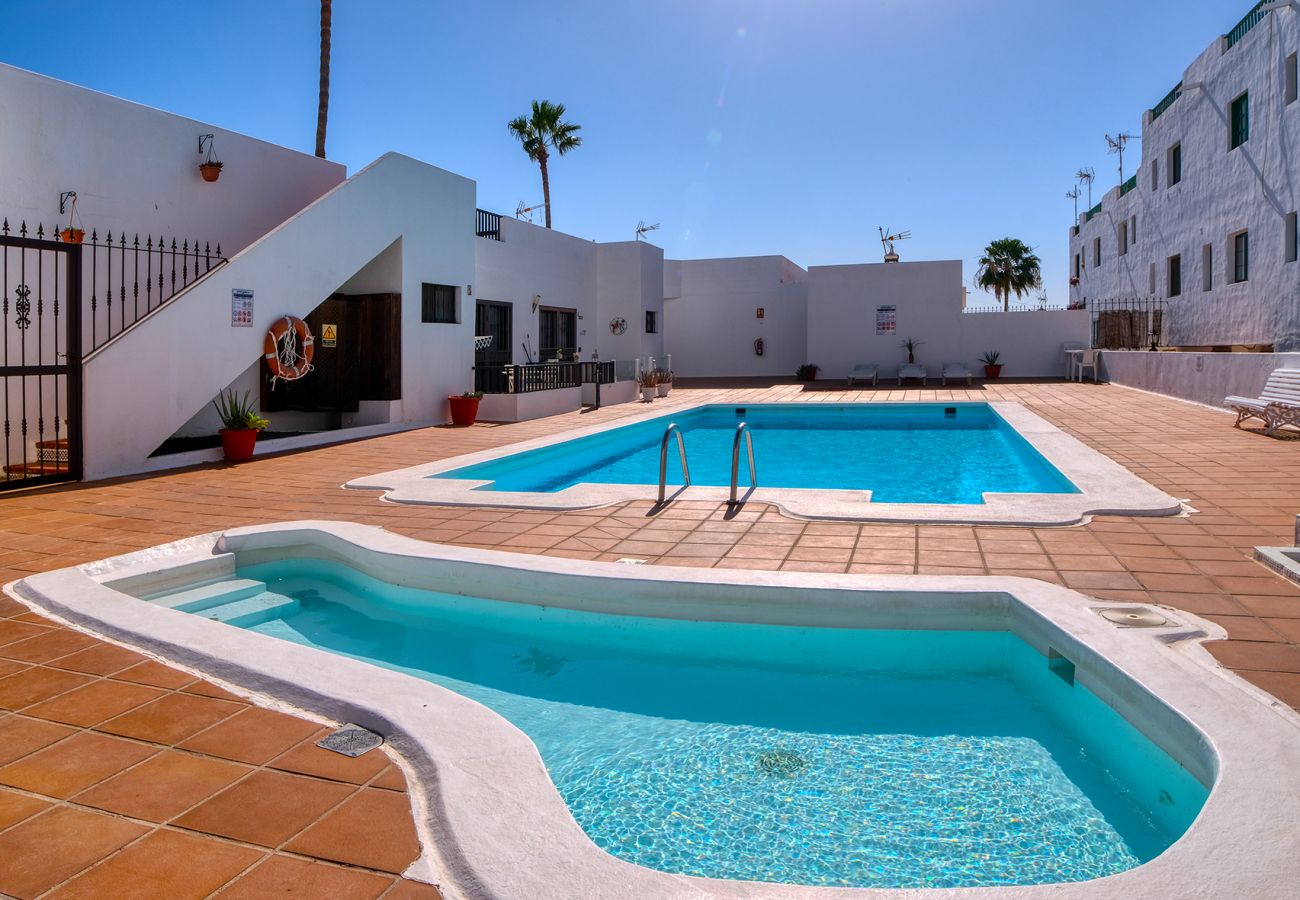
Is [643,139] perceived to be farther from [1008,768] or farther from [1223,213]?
[1008,768]

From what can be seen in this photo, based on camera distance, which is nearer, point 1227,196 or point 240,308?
point 240,308

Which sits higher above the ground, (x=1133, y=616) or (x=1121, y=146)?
(x=1121, y=146)

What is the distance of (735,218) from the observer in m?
24.5

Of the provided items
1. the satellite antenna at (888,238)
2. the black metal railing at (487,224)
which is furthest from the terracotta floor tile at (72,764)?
the satellite antenna at (888,238)

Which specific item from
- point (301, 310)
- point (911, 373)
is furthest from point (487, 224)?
point (911, 373)

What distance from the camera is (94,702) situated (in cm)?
269

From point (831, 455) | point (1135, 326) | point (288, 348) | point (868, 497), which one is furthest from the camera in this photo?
point (1135, 326)

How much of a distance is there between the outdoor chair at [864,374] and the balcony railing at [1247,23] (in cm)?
874

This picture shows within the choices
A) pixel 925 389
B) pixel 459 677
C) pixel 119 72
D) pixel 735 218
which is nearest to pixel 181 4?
pixel 119 72

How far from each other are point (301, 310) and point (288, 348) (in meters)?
0.52

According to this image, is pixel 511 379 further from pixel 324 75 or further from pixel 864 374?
pixel 864 374

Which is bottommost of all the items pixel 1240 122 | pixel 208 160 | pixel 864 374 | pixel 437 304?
pixel 864 374

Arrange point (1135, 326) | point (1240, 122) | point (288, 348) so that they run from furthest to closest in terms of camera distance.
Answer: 1. point (1135, 326)
2. point (1240, 122)
3. point (288, 348)

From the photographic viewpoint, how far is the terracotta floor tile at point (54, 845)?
1.74 metres
